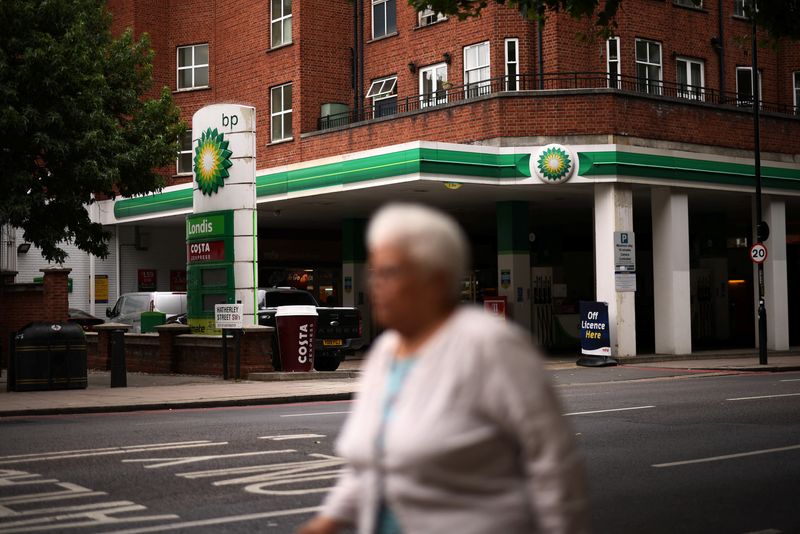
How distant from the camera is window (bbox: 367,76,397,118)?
3281cm

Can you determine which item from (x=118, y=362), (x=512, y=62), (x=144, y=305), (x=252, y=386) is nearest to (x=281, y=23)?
(x=512, y=62)

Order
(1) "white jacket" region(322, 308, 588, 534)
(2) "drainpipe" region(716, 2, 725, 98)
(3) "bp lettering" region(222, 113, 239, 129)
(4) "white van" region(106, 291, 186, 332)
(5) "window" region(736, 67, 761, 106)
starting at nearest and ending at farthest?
1. (1) "white jacket" region(322, 308, 588, 534)
2. (3) "bp lettering" region(222, 113, 239, 129)
3. (4) "white van" region(106, 291, 186, 332)
4. (2) "drainpipe" region(716, 2, 725, 98)
5. (5) "window" region(736, 67, 761, 106)

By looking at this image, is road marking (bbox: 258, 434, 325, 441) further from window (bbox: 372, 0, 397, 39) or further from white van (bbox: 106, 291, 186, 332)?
window (bbox: 372, 0, 397, 39)

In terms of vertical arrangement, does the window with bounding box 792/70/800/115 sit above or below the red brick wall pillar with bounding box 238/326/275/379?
above

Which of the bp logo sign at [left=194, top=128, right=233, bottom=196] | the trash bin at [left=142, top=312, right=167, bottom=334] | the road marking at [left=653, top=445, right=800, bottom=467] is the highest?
the bp logo sign at [left=194, top=128, right=233, bottom=196]

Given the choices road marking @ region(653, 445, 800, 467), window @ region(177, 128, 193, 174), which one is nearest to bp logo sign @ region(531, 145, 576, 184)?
window @ region(177, 128, 193, 174)

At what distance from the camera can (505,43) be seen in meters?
29.2

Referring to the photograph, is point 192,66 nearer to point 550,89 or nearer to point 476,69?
point 476,69

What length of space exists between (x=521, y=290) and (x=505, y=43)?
6.82m

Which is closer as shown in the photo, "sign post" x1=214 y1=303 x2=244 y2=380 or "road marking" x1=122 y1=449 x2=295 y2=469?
"road marking" x1=122 y1=449 x2=295 y2=469

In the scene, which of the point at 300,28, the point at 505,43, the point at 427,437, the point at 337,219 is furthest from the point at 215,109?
the point at 427,437

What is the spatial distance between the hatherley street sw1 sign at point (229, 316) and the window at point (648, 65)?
49.3 ft

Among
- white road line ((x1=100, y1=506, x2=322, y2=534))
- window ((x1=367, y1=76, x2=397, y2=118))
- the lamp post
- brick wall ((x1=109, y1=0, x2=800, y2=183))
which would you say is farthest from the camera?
window ((x1=367, y1=76, x2=397, y2=118))

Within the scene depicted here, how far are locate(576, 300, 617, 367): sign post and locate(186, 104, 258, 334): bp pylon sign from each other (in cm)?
864
